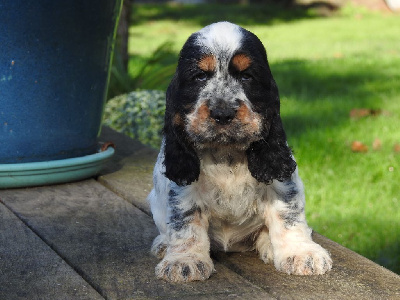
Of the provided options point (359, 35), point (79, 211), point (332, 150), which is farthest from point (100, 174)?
point (359, 35)

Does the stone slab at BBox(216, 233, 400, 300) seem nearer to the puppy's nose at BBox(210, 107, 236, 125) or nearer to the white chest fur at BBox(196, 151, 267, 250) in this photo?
the white chest fur at BBox(196, 151, 267, 250)

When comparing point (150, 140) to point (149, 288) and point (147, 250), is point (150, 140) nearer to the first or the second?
point (147, 250)

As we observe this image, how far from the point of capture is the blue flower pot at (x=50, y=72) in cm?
425

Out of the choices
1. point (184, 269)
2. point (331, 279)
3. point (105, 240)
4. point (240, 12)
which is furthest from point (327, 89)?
point (240, 12)

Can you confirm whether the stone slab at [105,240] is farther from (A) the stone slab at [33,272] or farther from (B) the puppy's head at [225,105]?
(B) the puppy's head at [225,105]

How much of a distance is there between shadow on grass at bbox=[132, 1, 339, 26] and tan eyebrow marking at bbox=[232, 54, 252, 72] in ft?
57.8

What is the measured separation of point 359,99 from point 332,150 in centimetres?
239

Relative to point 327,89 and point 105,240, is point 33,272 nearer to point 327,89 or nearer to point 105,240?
point 105,240

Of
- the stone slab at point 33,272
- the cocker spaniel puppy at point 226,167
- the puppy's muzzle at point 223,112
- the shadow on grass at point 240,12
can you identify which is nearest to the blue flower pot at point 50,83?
the stone slab at point 33,272

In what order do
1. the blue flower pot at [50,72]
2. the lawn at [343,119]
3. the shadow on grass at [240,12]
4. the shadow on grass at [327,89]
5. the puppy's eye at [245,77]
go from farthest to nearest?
the shadow on grass at [240,12] < the shadow on grass at [327,89] < the lawn at [343,119] < the blue flower pot at [50,72] < the puppy's eye at [245,77]

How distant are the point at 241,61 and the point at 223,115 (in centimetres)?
25

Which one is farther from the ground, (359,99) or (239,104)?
(239,104)

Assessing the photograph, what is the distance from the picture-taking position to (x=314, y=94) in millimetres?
9359

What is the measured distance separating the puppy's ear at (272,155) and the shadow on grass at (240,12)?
1747cm
